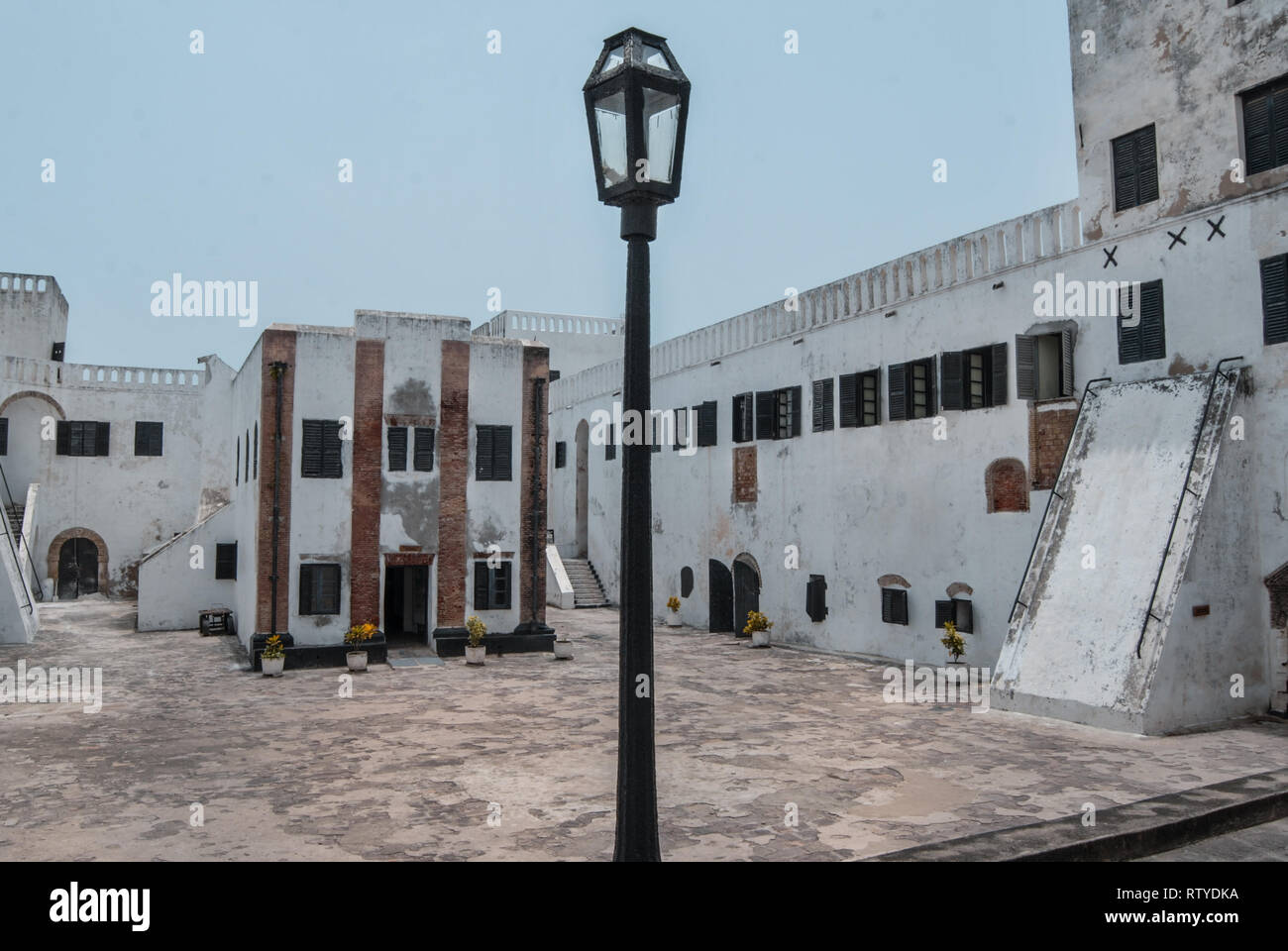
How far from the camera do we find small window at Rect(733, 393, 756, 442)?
22.1 m

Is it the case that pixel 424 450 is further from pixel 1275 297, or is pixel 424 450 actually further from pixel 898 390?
pixel 1275 297

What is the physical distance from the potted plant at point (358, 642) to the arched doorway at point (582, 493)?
13.6 metres

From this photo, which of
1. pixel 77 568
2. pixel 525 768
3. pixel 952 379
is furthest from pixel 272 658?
pixel 77 568

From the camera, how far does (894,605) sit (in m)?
17.7

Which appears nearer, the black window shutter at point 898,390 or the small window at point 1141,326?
the small window at point 1141,326

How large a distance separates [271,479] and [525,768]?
1030 cm

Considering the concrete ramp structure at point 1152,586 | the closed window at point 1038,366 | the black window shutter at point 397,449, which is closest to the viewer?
the concrete ramp structure at point 1152,586

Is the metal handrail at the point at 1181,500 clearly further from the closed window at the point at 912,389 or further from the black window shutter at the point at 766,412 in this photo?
the black window shutter at the point at 766,412

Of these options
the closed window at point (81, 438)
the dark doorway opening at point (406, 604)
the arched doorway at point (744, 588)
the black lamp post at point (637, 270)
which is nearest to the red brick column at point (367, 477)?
the dark doorway opening at point (406, 604)

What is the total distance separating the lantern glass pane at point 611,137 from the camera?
485 cm

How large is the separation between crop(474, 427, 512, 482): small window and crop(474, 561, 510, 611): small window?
1.83 metres

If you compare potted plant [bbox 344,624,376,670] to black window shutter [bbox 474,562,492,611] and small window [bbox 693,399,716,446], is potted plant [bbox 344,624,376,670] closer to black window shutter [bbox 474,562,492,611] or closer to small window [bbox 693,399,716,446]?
black window shutter [bbox 474,562,492,611]
